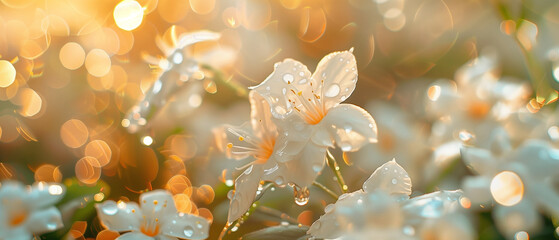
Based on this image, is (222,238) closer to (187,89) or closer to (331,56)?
(331,56)

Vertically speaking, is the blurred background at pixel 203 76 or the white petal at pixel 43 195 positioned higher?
the white petal at pixel 43 195

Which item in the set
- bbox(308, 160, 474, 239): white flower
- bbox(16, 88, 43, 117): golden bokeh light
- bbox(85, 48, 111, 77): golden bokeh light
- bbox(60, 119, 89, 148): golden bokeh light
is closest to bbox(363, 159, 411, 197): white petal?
bbox(308, 160, 474, 239): white flower

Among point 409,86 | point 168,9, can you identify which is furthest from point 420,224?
point 168,9

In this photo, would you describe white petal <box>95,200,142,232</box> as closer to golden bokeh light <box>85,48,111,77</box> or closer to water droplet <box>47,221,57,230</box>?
water droplet <box>47,221,57,230</box>

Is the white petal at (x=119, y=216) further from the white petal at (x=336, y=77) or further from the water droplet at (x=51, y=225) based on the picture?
the white petal at (x=336, y=77)

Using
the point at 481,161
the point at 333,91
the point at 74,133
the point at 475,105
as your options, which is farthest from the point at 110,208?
the point at 74,133

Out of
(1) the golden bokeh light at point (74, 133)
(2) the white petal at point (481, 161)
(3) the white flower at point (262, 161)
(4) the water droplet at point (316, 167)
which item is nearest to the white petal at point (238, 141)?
(3) the white flower at point (262, 161)
